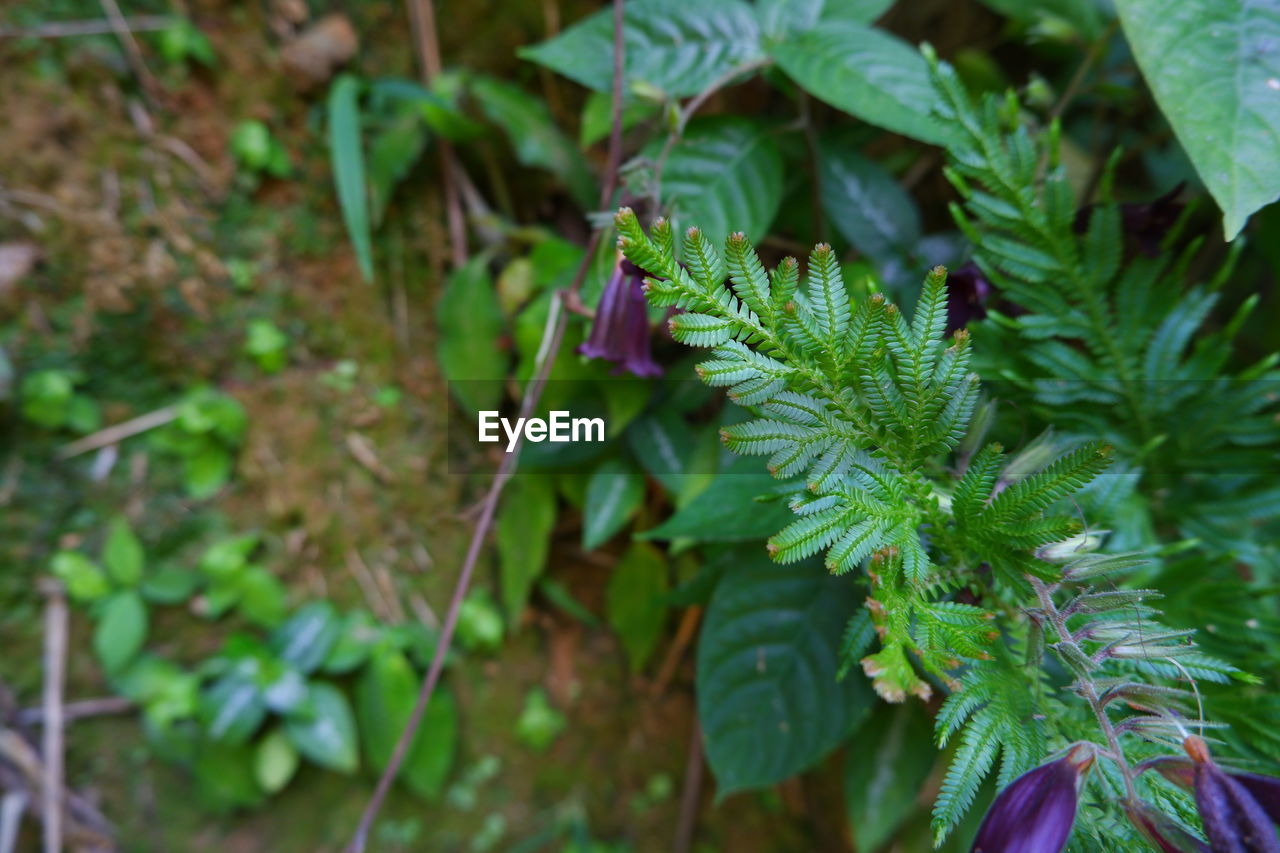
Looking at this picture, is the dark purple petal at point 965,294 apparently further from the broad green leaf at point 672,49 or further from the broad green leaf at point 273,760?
the broad green leaf at point 273,760

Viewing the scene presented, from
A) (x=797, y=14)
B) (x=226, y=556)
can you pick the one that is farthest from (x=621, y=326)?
(x=226, y=556)

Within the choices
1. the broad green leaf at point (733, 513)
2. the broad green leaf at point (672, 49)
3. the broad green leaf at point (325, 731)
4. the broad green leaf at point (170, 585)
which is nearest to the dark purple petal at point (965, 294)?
the broad green leaf at point (733, 513)

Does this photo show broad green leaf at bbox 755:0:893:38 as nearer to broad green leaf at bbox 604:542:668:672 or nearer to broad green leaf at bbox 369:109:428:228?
broad green leaf at bbox 369:109:428:228

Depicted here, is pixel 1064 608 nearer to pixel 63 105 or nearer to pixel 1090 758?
pixel 1090 758

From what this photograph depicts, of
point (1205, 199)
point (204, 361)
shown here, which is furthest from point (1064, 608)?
point (204, 361)

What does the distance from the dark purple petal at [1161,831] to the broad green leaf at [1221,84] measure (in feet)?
1.53

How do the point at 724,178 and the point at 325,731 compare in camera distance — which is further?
the point at 325,731

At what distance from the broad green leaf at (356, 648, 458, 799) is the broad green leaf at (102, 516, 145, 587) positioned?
43 centimetres

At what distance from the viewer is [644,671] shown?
5.02 feet

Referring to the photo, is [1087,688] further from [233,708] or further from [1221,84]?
[233,708]

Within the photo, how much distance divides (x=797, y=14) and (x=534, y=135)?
0.47 m

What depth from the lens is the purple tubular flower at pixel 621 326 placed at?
0.84 m

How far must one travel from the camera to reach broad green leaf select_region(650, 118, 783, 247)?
0.94 m

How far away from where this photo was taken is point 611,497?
1.20 meters
